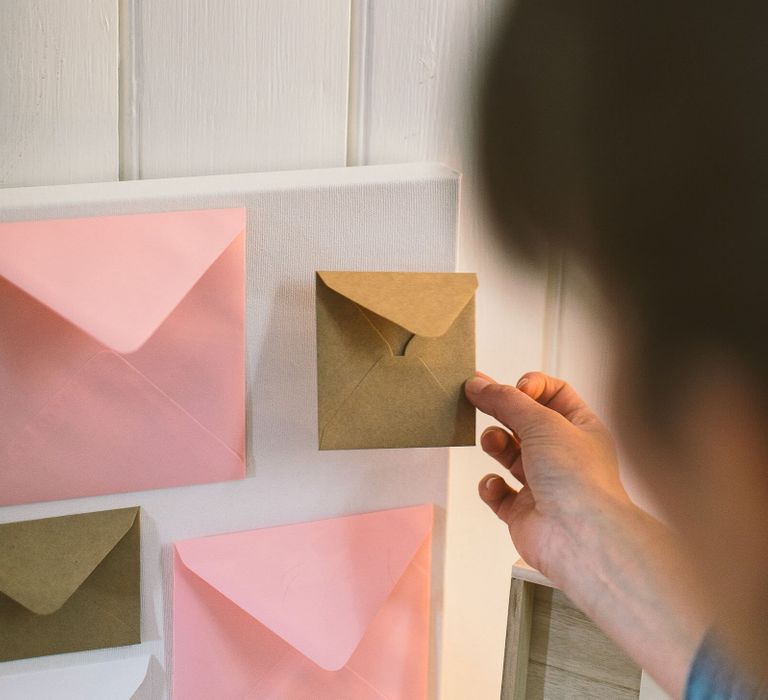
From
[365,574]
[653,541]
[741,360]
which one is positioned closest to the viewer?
[741,360]

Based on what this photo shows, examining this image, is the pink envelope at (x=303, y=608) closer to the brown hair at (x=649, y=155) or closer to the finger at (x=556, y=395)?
the finger at (x=556, y=395)

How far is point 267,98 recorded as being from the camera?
0.50 meters

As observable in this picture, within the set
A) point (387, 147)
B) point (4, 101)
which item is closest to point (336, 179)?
point (387, 147)

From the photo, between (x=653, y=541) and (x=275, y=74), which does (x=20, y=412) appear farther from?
(x=653, y=541)

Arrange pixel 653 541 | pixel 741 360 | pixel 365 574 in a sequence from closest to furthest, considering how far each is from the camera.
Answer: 1. pixel 741 360
2. pixel 653 541
3. pixel 365 574

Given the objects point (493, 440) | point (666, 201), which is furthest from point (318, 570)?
point (666, 201)

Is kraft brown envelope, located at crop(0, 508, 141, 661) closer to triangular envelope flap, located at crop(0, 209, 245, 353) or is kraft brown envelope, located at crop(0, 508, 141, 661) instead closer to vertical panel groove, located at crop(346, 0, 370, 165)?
triangular envelope flap, located at crop(0, 209, 245, 353)

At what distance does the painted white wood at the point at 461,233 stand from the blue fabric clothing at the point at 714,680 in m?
0.24

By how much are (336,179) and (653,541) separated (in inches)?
10.5

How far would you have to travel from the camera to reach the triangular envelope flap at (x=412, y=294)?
0.48 m

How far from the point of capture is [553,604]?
1.74 feet

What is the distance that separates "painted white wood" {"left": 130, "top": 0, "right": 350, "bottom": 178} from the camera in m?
0.48

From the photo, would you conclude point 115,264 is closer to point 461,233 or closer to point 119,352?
point 119,352

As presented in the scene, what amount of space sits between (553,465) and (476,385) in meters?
0.07
